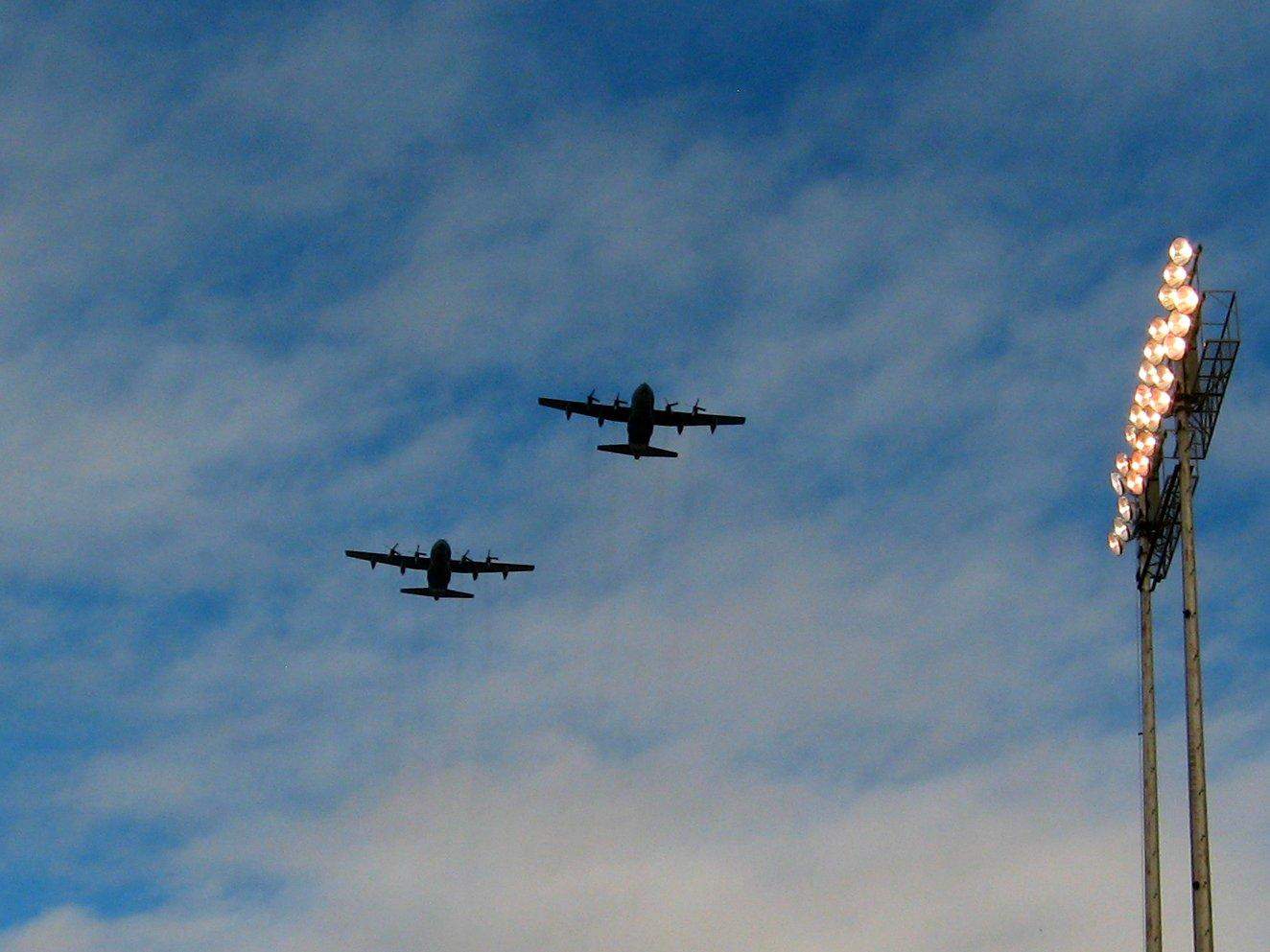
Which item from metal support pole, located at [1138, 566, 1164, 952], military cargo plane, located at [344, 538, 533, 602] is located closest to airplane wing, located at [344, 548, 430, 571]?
military cargo plane, located at [344, 538, 533, 602]

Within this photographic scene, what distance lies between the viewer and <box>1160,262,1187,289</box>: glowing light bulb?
4675 centimetres

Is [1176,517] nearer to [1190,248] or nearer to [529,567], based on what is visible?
[1190,248]

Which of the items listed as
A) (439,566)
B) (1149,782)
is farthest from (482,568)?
(1149,782)

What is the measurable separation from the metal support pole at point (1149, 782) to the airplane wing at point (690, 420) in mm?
67286

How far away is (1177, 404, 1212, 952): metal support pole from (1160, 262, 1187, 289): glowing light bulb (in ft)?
16.2

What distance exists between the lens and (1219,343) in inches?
1843

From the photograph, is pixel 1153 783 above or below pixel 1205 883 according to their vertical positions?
above

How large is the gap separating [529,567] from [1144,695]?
3985 inches

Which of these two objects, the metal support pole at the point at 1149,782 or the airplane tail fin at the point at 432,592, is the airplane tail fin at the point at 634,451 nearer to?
the airplane tail fin at the point at 432,592

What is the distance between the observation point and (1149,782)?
52.7m

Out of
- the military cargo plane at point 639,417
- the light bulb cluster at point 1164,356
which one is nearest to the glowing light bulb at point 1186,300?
the light bulb cluster at point 1164,356

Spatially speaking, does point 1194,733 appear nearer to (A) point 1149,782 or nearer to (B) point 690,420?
(A) point 1149,782

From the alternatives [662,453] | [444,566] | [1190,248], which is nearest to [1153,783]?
[1190,248]

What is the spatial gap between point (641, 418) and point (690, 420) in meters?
5.46
